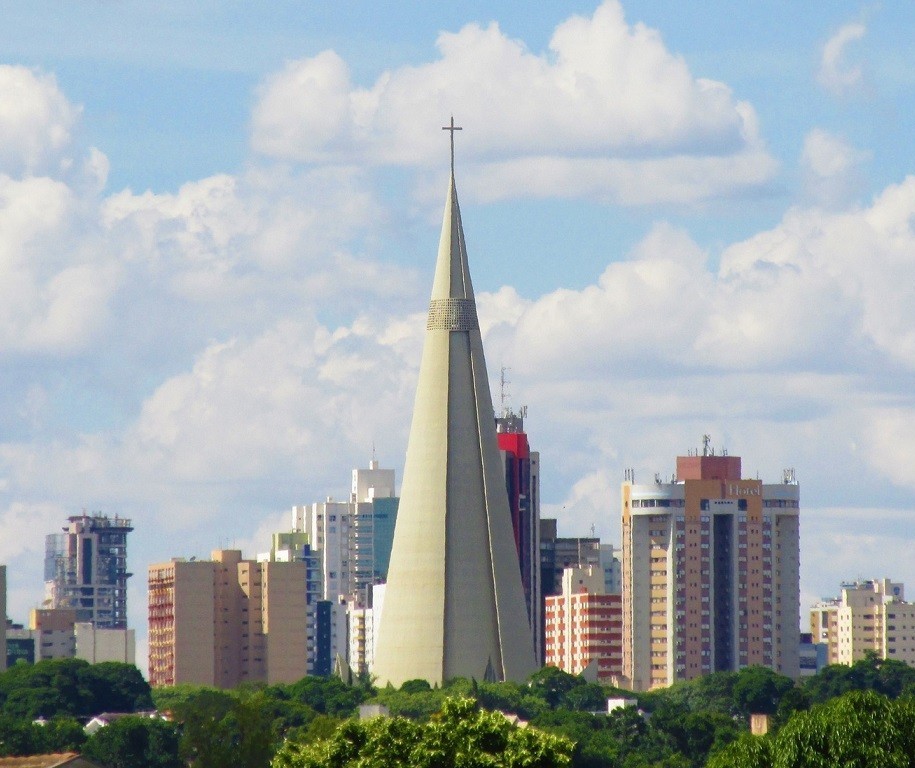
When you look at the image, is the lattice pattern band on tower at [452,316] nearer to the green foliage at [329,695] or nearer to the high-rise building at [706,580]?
the green foliage at [329,695]

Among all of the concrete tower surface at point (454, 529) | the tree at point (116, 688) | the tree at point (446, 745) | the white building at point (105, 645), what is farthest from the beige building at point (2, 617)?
the tree at point (446, 745)

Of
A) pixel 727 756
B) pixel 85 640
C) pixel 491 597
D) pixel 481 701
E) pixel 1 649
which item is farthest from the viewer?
pixel 85 640

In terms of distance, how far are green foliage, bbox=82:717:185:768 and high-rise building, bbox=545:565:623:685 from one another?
71.3m

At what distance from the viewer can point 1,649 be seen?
157 meters

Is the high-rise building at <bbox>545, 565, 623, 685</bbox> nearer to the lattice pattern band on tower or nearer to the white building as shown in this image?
the white building

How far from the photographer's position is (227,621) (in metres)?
174

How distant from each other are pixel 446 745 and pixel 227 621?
13335cm

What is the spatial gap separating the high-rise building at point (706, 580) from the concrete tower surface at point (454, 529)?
27.8 metres

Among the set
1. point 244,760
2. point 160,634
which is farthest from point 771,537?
point 244,760

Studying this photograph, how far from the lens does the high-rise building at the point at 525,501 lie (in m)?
167

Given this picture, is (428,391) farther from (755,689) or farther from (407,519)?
(755,689)

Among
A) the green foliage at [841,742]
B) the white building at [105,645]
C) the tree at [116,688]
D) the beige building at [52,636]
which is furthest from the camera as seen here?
the beige building at [52,636]

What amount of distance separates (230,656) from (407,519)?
1895 inches

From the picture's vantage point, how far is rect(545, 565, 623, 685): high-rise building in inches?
6570
